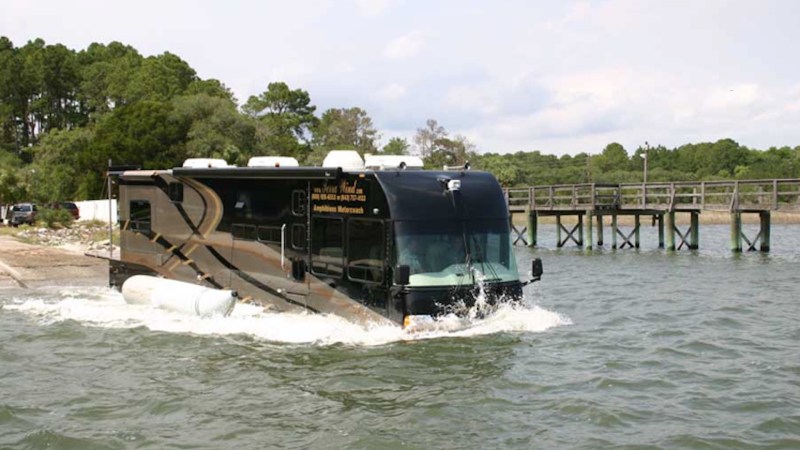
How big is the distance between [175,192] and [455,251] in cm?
773

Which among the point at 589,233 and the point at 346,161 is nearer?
the point at 346,161

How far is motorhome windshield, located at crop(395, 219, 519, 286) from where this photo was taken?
14.6 metres

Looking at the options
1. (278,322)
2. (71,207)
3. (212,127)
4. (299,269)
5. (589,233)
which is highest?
(212,127)

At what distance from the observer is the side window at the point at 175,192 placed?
19797mm

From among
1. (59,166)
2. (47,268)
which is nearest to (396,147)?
(59,166)

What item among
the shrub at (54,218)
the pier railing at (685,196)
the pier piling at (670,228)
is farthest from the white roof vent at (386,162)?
the shrub at (54,218)

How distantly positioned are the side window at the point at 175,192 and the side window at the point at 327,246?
4983 mm

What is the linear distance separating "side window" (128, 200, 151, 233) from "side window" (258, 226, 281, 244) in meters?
4.91

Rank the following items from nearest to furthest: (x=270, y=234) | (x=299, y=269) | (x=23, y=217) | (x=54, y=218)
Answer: (x=299, y=269) < (x=270, y=234) < (x=54, y=218) < (x=23, y=217)

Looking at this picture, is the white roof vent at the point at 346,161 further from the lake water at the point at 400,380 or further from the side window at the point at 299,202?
the lake water at the point at 400,380

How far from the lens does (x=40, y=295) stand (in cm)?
2355

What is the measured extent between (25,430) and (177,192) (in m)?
9.37

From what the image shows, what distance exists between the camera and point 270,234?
1709 cm

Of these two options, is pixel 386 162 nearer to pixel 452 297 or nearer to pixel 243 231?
pixel 452 297
